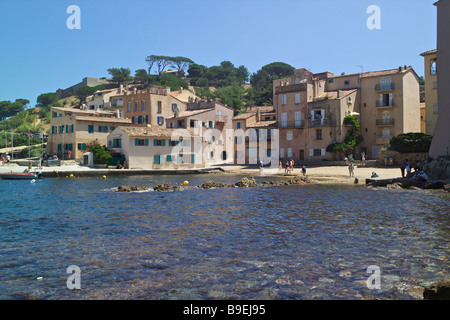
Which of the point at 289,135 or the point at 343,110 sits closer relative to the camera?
the point at 343,110

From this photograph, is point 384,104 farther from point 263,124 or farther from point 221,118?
point 221,118

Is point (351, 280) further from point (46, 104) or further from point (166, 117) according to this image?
point (46, 104)

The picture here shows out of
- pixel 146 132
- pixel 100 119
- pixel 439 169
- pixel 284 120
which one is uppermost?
pixel 100 119

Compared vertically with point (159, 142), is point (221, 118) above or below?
above

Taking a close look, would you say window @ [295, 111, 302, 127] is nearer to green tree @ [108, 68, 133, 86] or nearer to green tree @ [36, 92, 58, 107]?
green tree @ [108, 68, 133, 86]

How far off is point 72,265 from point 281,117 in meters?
48.8

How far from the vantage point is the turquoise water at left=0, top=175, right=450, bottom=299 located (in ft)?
26.1

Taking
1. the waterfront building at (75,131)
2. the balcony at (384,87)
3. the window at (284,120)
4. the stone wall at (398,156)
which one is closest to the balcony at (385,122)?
the balcony at (384,87)

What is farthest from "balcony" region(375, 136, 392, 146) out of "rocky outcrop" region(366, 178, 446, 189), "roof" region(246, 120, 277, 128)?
"rocky outcrop" region(366, 178, 446, 189)

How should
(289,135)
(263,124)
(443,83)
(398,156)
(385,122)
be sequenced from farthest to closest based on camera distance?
(263,124)
(289,135)
(385,122)
(398,156)
(443,83)

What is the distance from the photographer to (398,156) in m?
40.9

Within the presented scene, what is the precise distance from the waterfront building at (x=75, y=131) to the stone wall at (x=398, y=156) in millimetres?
37853

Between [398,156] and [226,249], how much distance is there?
35452 mm

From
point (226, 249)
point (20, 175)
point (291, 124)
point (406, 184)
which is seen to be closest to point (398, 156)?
point (406, 184)
